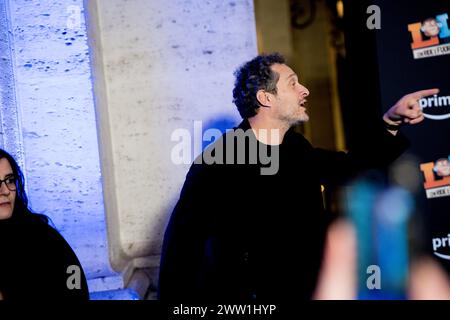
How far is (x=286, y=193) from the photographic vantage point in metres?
2.28

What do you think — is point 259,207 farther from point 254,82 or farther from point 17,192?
point 17,192

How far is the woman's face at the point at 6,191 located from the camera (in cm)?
205

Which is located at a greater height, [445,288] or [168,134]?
[168,134]

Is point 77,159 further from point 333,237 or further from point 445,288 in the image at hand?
point 445,288

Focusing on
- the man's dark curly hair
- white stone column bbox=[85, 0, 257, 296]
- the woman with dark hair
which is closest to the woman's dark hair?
the woman with dark hair

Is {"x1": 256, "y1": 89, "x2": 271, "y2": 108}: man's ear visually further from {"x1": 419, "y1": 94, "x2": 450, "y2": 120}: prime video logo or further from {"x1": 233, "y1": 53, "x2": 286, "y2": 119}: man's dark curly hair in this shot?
{"x1": 419, "y1": 94, "x2": 450, "y2": 120}: prime video logo

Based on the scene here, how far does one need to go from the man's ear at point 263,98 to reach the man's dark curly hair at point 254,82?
0.02 m

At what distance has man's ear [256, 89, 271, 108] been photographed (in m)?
Result: 2.34

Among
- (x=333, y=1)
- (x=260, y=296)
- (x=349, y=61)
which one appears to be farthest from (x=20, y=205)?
(x=333, y=1)

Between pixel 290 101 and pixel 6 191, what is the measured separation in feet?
5.39

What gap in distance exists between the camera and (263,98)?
234 cm

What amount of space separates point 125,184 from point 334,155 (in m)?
1.61
